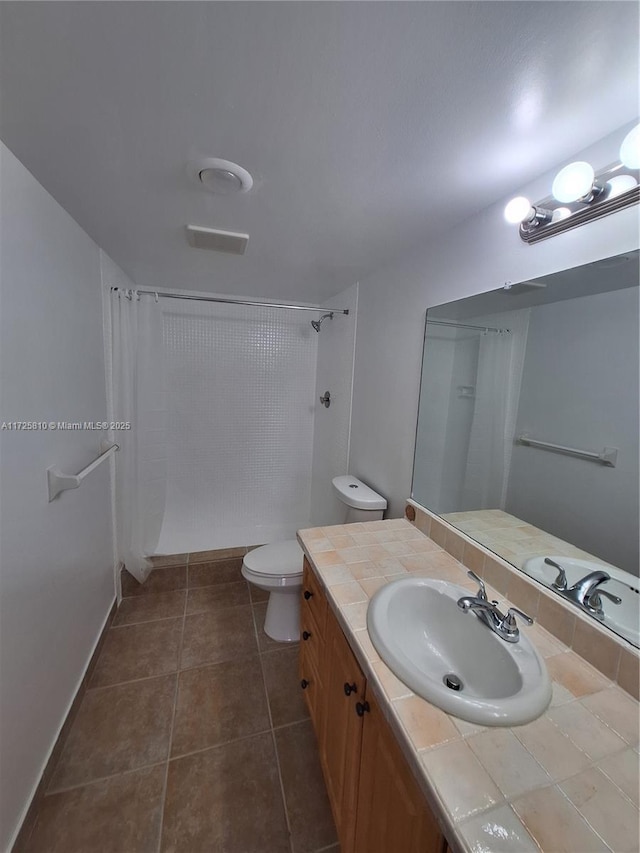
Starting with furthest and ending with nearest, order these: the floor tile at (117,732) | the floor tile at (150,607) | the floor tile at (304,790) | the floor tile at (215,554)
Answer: the floor tile at (215,554) → the floor tile at (150,607) → the floor tile at (117,732) → the floor tile at (304,790)

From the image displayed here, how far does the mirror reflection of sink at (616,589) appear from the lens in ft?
2.56

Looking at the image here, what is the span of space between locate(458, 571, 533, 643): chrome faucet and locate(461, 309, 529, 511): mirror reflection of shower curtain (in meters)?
0.38

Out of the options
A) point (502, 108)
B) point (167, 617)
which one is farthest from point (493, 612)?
point (167, 617)

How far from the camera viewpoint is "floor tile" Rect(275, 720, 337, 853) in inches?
43.4

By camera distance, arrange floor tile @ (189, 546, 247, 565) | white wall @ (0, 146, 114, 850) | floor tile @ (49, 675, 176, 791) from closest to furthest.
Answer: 1. white wall @ (0, 146, 114, 850)
2. floor tile @ (49, 675, 176, 791)
3. floor tile @ (189, 546, 247, 565)

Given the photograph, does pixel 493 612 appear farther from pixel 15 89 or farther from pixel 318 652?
pixel 15 89

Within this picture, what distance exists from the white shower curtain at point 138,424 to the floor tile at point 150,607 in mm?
164

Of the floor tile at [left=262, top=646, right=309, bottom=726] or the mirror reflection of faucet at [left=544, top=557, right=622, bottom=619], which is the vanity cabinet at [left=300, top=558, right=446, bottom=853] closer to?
the floor tile at [left=262, top=646, right=309, bottom=726]

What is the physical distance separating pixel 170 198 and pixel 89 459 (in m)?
1.28

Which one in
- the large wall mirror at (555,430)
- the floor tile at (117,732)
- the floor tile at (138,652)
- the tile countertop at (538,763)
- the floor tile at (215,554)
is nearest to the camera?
the tile countertop at (538,763)

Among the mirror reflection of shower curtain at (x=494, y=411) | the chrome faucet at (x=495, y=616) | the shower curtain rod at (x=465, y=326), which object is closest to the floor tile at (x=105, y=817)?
the chrome faucet at (x=495, y=616)

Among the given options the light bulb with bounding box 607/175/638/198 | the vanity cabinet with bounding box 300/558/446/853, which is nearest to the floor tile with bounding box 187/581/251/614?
the vanity cabinet with bounding box 300/558/446/853

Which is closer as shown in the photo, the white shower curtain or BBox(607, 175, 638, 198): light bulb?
BBox(607, 175, 638, 198): light bulb

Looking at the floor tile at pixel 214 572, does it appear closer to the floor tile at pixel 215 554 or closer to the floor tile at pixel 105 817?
the floor tile at pixel 215 554
